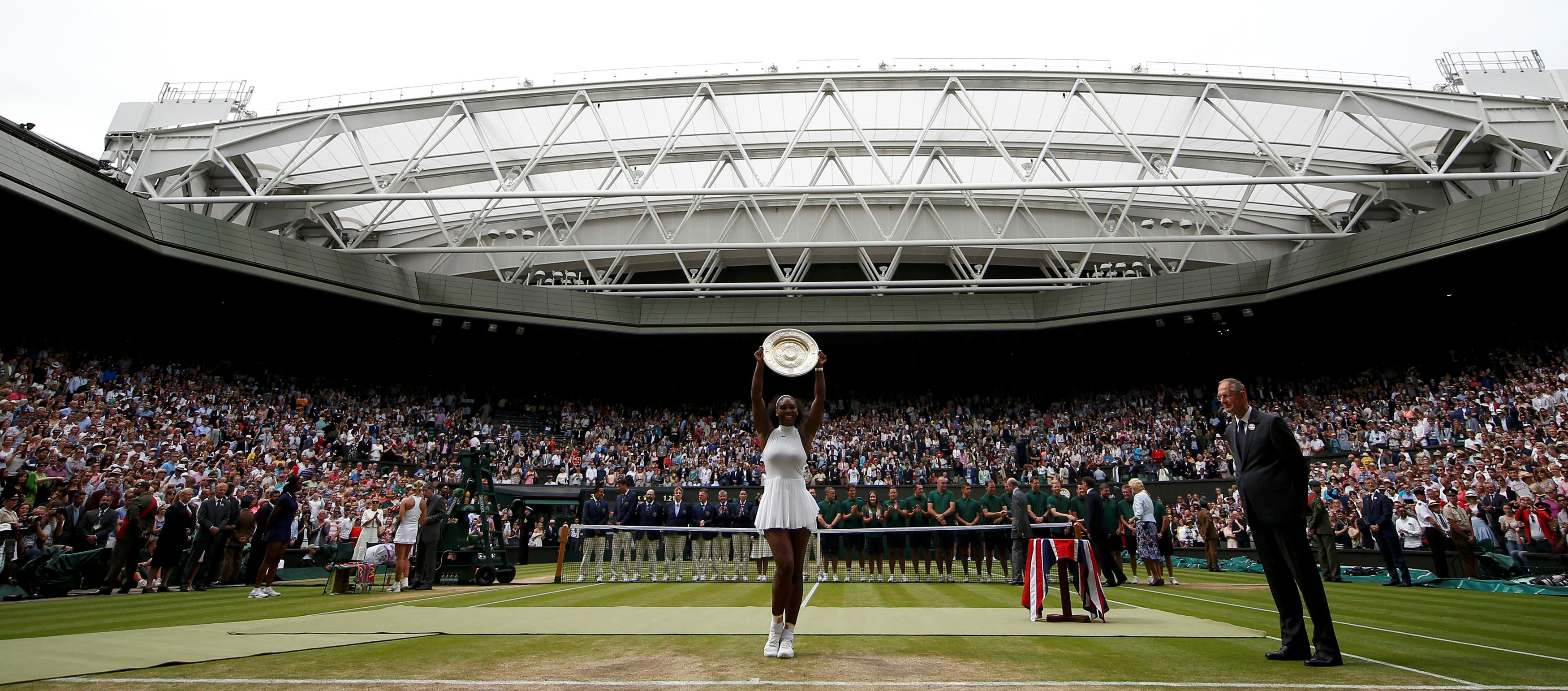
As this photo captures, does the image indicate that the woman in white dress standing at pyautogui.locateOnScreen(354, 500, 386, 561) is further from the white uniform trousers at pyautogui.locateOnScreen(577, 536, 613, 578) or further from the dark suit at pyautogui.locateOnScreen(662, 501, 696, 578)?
the dark suit at pyautogui.locateOnScreen(662, 501, 696, 578)

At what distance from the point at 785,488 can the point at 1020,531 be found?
876 centimetres

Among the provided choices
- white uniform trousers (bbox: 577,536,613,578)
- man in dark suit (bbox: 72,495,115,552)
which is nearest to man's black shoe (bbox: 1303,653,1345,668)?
white uniform trousers (bbox: 577,536,613,578)

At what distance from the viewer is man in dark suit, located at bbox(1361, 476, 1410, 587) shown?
520 inches

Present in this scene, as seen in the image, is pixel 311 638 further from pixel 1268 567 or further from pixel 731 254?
pixel 731 254

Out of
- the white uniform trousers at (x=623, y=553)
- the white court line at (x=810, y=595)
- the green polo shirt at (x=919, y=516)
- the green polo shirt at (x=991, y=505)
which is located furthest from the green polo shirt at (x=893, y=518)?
the white uniform trousers at (x=623, y=553)

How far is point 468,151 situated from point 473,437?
460 inches

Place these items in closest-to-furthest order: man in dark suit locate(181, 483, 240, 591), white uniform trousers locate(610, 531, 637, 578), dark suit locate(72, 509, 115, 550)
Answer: dark suit locate(72, 509, 115, 550) < man in dark suit locate(181, 483, 240, 591) < white uniform trousers locate(610, 531, 637, 578)

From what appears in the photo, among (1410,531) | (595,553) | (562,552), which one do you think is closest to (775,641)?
(562,552)

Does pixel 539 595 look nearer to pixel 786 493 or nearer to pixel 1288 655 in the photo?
pixel 786 493

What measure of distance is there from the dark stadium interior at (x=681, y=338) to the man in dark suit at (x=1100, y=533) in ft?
65.1

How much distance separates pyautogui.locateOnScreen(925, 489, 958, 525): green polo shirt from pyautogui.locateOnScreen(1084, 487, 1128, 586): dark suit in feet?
10.2

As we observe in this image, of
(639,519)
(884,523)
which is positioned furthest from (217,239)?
(884,523)

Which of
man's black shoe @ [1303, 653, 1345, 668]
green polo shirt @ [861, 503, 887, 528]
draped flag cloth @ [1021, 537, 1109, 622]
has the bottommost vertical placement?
man's black shoe @ [1303, 653, 1345, 668]

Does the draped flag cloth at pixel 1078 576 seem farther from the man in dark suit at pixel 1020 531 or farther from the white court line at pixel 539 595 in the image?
the man in dark suit at pixel 1020 531
